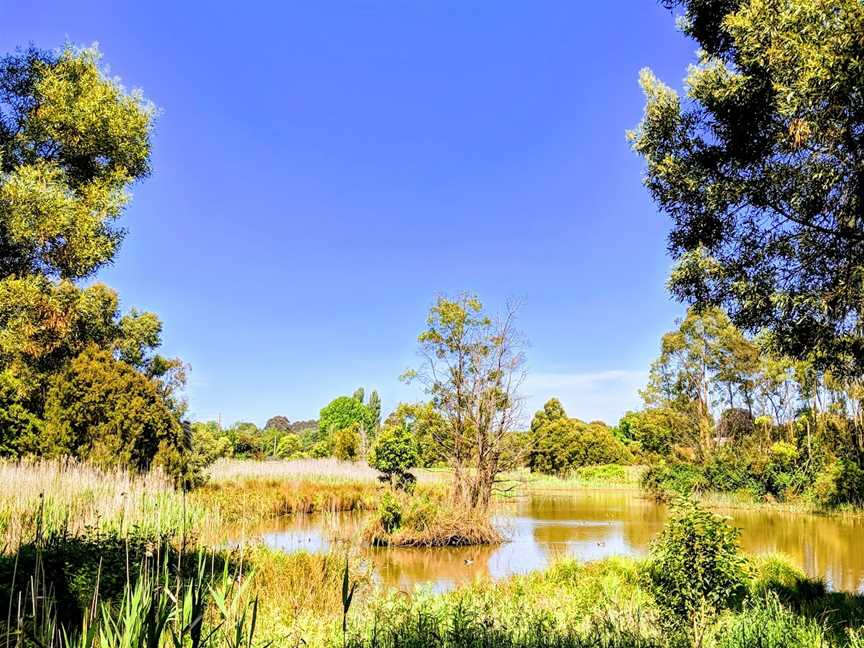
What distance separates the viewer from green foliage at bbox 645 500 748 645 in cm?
517

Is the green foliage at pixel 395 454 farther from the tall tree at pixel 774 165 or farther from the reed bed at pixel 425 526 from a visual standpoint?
the tall tree at pixel 774 165

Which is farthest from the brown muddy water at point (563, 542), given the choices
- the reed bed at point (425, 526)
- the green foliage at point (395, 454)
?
the green foliage at point (395, 454)

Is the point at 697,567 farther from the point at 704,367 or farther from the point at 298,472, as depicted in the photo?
the point at 704,367

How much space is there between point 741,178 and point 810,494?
20276 millimetres

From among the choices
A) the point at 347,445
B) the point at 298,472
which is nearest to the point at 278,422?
the point at 347,445

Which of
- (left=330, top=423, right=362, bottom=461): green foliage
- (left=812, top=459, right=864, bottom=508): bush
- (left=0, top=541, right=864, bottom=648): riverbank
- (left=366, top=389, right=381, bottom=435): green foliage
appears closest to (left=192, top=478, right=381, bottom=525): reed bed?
(left=0, top=541, right=864, bottom=648): riverbank

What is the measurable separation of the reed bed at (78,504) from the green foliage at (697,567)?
5.36 meters

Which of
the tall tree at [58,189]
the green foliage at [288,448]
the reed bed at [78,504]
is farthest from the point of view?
the green foliage at [288,448]

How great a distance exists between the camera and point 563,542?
13.5 metres

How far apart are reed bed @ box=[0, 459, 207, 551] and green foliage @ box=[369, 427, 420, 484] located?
7671 millimetres

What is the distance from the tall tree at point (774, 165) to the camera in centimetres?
527

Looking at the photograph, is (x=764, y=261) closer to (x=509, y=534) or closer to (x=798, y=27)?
(x=798, y=27)

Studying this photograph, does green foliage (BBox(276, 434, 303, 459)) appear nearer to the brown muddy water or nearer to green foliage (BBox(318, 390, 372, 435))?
green foliage (BBox(318, 390, 372, 435))

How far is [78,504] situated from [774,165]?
10.1 metres
